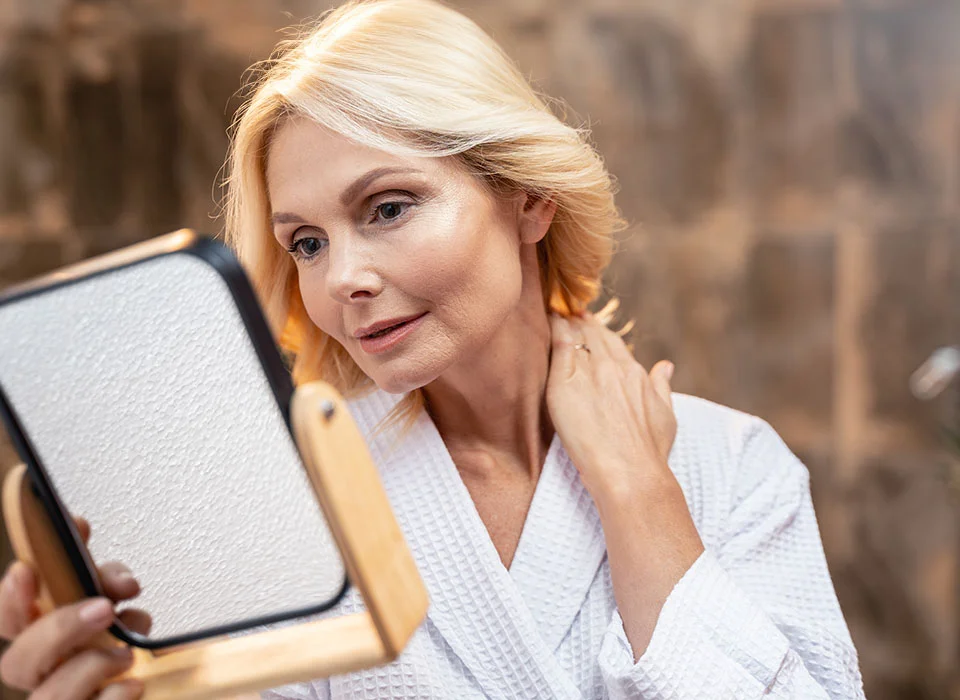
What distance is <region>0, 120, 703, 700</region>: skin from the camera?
71cm

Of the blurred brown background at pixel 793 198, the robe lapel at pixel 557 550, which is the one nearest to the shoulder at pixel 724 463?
the robe lapel at pixel 557 550

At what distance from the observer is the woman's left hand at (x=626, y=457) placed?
0.77 meters

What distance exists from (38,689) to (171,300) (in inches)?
8.5

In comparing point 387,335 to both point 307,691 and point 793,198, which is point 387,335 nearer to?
point 307,691

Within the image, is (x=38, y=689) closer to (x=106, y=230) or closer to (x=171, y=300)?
(x=171, y=300)

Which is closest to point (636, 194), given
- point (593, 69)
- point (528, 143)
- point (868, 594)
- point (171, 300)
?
point (593, 69)

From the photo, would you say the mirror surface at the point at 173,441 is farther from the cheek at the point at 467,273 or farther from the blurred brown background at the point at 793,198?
the blurred brown background at the point at 793,198

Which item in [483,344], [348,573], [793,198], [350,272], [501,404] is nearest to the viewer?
[348,573]

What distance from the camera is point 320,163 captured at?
0.71m

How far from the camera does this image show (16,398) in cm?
45

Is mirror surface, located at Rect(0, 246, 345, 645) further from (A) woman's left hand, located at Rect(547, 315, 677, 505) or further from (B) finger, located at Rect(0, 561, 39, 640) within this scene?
(A) woman's left hand, located at Rect(547, 315, 677, 505)

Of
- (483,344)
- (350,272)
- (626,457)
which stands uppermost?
(350,272)

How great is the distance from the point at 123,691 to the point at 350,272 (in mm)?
336

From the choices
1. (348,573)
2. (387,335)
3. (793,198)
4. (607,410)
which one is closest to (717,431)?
(607,410)
